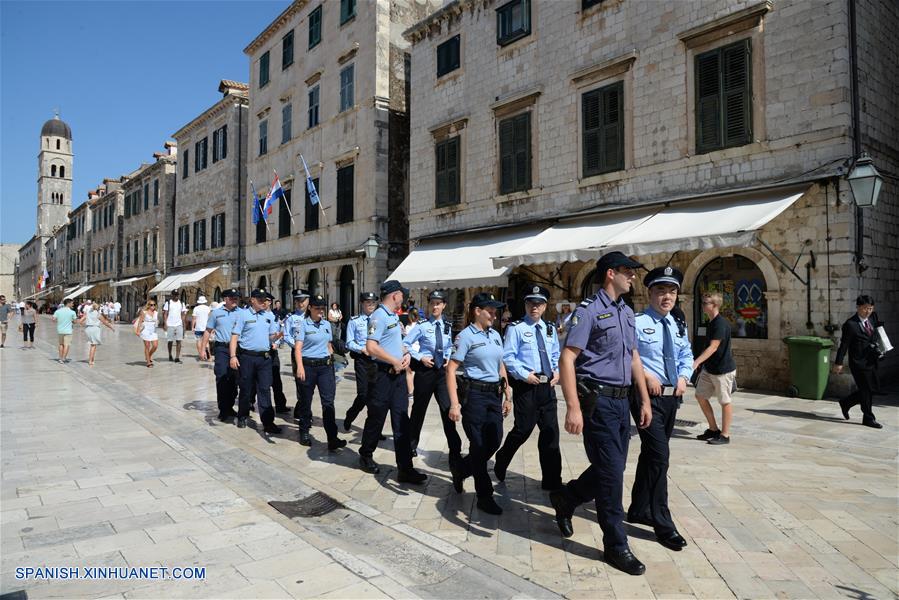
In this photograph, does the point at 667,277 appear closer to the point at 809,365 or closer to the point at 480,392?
the point at 480,392

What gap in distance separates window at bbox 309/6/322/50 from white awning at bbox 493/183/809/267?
14961 millimetres

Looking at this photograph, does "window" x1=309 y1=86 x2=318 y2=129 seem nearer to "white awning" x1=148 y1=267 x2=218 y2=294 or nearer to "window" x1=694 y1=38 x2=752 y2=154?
"white awning" x1=148 y1=267 x2=218 y2=294

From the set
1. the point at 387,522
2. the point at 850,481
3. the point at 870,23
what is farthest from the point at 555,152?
the point at 387,522

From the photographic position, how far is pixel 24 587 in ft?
11.7

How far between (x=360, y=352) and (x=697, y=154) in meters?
8.53

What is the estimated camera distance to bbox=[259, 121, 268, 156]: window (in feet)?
89.9

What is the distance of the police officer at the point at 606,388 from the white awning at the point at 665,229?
21.2 feet

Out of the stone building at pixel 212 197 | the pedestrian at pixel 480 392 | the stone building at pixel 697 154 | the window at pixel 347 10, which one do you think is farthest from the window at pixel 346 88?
the pedestrian at pixel 480 392

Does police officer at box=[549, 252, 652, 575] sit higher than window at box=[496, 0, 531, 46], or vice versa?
window at box=[496, 0, 531, 46]

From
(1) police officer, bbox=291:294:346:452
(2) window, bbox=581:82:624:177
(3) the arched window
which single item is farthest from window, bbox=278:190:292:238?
(1) police officer, bbox=291:294:346:452

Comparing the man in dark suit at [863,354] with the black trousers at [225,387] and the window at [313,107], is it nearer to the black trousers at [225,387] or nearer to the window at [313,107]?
the black trousers at [225,387]

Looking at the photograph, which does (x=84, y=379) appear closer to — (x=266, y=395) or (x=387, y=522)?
(x=266, y=395)

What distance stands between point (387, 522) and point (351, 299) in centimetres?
1739

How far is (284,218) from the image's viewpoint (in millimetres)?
25656
